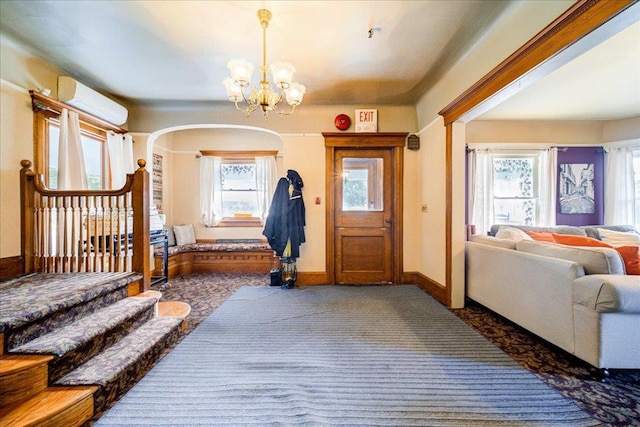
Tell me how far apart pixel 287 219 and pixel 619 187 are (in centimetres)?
539

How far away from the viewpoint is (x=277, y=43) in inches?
95.0

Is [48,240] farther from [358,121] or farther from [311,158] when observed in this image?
[358,121]

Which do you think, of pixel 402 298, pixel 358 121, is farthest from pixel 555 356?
pixel 358 121

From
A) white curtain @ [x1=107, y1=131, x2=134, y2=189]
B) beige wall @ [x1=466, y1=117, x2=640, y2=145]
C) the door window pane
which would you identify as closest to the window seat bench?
white curtain @ [x1=107, y1=131, x2=134, y2=189]

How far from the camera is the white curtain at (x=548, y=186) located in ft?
14.0

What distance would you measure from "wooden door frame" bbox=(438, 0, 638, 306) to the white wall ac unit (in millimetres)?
4130

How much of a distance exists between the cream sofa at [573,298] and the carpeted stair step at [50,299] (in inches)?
136

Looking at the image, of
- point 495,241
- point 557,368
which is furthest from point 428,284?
point 557,368

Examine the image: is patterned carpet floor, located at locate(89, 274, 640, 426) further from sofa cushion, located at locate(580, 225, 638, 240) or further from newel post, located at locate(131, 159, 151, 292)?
sofa cushion, located at locate(580, 225, 638, 240)

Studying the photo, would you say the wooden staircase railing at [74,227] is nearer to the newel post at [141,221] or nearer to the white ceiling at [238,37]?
the newel post at [141,221]

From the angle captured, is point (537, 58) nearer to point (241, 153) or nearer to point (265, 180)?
point (265, 180)

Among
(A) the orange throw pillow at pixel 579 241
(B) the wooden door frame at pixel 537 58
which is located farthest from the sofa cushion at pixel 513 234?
(B) the wooden door frame at pixel 537 58

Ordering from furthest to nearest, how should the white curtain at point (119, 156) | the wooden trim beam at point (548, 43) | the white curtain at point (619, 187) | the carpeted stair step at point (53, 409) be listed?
the white curtain at point (619, 187) → the white curtain at point (119, 156) → the wooden trim beam at point (548, 43) → the carpeted stair step at point (53, 409)

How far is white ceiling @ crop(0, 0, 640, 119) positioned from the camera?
2008 millimetres
